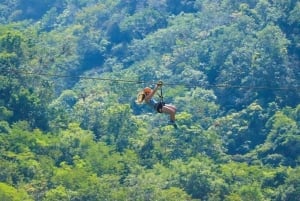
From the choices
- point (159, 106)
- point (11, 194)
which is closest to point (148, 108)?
point (11, 194)

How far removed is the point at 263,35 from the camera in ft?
267

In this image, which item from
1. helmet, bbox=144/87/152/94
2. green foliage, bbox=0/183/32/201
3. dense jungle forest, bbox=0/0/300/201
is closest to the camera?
helmet, bbox=144/87/152/94

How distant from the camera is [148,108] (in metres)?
78.2

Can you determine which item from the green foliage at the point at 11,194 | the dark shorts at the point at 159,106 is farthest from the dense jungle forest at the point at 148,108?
the dark shorts at the point at 159,106

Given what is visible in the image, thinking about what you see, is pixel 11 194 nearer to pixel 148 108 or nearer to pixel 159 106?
pixel 159 106

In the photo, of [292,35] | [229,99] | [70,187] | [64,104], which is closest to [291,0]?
[292,35]

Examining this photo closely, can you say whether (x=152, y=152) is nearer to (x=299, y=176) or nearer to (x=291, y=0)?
(x=299, y=176)

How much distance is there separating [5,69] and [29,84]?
1.79 metres

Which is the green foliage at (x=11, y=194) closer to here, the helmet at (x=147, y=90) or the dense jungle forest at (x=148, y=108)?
the dense jungle forest at (x=148, y=108)

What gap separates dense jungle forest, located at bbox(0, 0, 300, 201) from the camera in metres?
54.2

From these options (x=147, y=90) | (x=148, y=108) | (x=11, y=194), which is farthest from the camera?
(x=148, y=108)

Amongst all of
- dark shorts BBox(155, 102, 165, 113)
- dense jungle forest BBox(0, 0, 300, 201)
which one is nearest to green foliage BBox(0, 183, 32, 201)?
dense jungle forest BBox(0, 0, 300, 201)

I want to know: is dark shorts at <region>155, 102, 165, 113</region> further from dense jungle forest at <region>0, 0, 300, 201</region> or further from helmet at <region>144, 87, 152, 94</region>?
dense jungle forest at <region>0, 0, 300, 201</region>

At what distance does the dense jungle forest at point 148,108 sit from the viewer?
2132 inches
